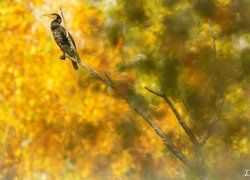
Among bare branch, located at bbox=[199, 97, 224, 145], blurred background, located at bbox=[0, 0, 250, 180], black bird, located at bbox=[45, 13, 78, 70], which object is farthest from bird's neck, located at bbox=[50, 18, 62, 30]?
bare branch, located at bbox=[199, 97, 224, 145]

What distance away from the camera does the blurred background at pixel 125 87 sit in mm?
7062

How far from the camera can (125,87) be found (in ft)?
23.3

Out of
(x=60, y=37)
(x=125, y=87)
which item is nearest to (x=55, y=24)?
(x=60, y=37)

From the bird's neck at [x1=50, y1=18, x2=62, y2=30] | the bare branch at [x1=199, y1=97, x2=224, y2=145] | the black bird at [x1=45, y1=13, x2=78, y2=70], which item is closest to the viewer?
the bare branch at [x1=199, y1=97, x2=224, y2=145]

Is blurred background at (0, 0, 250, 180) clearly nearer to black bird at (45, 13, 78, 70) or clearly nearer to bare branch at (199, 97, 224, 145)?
bare branch at (199, 97, 224, 145)

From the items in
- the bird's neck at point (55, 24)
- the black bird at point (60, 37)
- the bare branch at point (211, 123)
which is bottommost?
the bare branch at point (211, 123)

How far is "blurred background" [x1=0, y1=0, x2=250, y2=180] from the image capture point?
7.06 metres

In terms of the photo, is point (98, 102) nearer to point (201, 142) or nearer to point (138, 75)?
point (138, 75)

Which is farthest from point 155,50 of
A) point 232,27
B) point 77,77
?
point 77,77

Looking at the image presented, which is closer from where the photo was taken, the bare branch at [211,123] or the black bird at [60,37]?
the bare branch at [211,123]

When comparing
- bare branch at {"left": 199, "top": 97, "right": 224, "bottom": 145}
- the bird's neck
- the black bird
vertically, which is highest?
the bird's neck

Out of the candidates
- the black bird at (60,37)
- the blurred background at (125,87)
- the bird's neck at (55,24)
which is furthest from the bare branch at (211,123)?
the bird's neck at (55,24)

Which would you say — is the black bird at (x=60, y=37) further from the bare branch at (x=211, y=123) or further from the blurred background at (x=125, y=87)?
the bare branch at (x=211, y=123)

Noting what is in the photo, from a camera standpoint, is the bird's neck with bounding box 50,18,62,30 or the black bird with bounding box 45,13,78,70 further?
the bird's neck with bounding box 50,18,62,30
